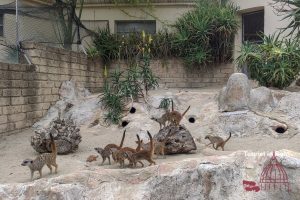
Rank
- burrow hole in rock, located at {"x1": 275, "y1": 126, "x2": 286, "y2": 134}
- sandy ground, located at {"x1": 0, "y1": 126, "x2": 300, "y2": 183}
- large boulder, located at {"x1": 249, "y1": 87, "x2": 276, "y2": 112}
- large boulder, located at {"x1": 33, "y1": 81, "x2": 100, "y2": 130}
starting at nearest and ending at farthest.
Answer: sandy ground, located at {"x1": 0, "y1": 126, "x2": 300, "y2": 183} < burrow hole in rock, located at {"x1": 275, "y1": 126, "x2": 286, "y2": 134} < large boulder, located at {"x1": 249, "y1": 87, "x2": 276, "y2": 112} < large boulder, located at {"x1": 33, "y1": 81, "x2": 100, "y2": 130}

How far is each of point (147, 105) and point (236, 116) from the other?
228 cm

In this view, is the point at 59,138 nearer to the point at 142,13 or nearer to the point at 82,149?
the point at 82,149

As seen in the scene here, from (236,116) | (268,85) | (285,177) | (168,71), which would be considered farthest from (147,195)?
(168,71)

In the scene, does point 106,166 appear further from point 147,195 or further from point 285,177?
point 285,177

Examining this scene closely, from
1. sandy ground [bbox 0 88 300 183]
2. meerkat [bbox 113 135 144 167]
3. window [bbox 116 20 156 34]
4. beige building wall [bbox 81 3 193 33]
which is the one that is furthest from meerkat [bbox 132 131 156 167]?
window [bbox 116 20 156 34]

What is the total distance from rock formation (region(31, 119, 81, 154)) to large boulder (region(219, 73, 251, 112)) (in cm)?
345

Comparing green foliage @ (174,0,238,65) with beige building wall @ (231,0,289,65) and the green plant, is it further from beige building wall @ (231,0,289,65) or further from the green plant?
the green plant

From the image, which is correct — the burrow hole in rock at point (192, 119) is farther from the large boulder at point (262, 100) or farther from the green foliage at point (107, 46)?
the green foliage at point (107, 46)

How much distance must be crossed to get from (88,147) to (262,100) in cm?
391

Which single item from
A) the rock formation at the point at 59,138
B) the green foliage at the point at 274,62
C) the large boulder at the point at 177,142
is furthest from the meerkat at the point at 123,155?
the green foliage at the point at 274,62

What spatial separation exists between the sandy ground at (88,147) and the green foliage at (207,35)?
147 inches

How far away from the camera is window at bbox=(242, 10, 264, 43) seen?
16.2m

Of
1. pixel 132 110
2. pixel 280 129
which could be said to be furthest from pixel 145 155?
pixel 132 110

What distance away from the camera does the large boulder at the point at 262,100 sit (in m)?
10.7
